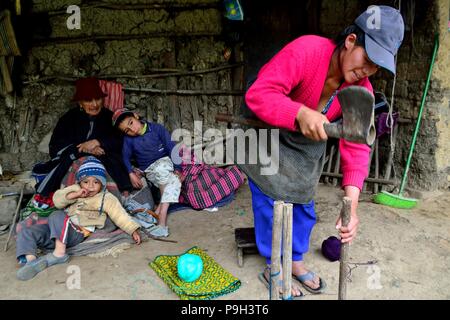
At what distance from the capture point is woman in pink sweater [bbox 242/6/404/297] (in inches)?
65.4

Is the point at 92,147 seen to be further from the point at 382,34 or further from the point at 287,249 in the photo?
the point at 382,34

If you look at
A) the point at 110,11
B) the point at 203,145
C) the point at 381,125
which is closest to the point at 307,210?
the point at 381,125

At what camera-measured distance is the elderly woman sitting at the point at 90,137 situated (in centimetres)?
363

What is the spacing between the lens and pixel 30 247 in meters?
2.95

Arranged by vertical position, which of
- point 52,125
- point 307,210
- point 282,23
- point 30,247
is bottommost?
point 30,247

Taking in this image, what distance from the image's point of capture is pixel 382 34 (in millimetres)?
1652

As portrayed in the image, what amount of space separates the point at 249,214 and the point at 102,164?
1.47 metres

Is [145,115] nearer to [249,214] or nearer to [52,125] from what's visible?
[52,125]

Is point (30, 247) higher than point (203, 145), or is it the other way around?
point (203, 145)

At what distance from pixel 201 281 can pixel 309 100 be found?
145cm

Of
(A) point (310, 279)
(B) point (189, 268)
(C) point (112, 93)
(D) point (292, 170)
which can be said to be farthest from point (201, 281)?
(C) point (112, 93)

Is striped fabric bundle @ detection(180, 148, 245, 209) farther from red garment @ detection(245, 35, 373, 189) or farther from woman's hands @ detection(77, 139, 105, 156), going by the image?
red garment @ detection(245, 35, 373, 189)

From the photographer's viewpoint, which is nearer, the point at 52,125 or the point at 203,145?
the point at 52,125
